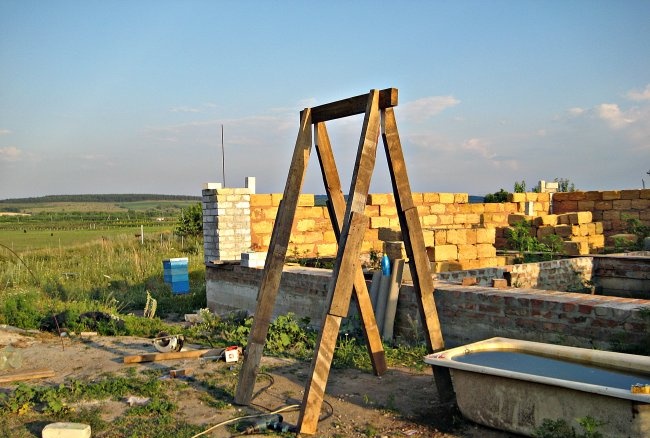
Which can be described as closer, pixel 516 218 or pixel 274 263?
pixel 274 263

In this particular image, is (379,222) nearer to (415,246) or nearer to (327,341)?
(415,246)

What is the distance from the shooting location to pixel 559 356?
4699 mm

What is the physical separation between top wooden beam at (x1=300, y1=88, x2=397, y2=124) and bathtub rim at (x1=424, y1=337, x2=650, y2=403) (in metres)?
1.98

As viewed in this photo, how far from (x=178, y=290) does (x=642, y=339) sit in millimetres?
9941

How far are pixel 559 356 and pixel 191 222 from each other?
64.6 ft

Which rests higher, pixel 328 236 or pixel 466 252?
pixel 328 236

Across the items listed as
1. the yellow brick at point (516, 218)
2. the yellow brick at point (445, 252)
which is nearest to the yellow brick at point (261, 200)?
the yellow brick at point (445, 252)

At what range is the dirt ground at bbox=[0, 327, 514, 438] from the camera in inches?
185

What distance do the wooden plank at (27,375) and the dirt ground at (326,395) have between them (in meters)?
0.09

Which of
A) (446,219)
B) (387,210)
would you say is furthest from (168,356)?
(446,219)

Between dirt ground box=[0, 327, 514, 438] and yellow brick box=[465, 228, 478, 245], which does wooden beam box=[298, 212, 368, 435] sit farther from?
yellow brick box=[465, 228, 478, 245]

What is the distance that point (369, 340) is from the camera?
6.02 meters

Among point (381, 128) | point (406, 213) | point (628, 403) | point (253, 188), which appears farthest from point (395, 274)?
point (253, 188)

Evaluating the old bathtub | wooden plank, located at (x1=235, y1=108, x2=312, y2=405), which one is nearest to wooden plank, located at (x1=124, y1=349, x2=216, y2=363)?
wooden plank, located at (x1=235, y1=108, x2=312, y2=405)
